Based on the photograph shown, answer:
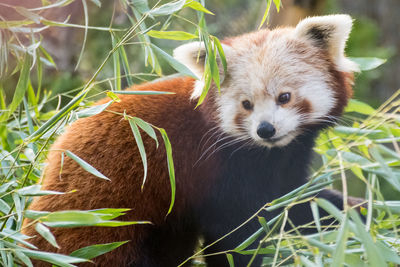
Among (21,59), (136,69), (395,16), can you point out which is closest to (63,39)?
(136,69)

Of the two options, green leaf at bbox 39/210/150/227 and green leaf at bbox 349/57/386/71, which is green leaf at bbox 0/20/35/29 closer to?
green leaf at bbox 39/210/150/227

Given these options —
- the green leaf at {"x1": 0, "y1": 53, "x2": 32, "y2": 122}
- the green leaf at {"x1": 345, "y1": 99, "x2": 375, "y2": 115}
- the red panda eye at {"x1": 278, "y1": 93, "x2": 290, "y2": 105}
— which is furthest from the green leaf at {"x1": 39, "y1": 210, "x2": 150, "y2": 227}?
the green leaf at {"x1": 345, "y1": 99, "x2": 375, "y2": 115}

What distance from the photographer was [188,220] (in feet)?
7.65

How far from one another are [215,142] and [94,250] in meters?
0.70

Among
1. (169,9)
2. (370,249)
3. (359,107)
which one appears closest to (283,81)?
(359,107)

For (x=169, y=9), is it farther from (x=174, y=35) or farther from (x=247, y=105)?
(x=247, y=105)

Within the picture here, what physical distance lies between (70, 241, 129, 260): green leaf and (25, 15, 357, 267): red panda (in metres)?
0.18

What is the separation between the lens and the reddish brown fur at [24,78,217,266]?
79.8 inches

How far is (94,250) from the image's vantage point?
1831 mm

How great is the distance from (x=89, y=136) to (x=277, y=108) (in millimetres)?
743

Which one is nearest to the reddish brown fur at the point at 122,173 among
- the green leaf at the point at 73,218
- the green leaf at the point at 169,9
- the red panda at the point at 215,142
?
the red panda at the point at 215,142

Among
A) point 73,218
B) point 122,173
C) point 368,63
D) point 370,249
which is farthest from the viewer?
point 368,63

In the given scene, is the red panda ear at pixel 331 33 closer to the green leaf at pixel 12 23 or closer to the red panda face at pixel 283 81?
the red panda face at pixel 283 81

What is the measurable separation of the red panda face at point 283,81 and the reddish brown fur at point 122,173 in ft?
0.53
